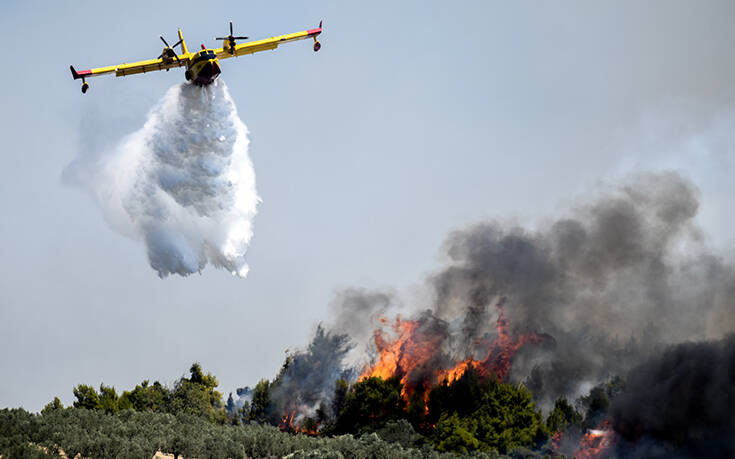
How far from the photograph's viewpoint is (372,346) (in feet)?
342

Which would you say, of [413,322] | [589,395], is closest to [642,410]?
[589,395]

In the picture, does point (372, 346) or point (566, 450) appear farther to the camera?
point (372, 346)

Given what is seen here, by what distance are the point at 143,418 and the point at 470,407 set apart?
3214 cm

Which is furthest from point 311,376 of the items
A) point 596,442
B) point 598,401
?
point 596,442

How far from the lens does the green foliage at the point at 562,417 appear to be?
84.5 meters

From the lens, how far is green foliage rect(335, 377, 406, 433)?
9200 cm

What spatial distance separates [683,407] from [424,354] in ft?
110

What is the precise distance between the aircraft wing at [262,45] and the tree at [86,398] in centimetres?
4857

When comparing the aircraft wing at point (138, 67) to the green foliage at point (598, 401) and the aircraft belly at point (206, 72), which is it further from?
the green foliage at point (598, 401)

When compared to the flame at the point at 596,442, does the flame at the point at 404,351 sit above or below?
above

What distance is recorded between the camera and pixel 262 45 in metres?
68.6

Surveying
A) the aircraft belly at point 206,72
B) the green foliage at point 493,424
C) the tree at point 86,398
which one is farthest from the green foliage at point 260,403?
the aircraft belly at point 206,72

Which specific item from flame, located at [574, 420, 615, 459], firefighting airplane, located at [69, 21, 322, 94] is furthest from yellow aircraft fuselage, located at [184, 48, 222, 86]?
flame, located at [574, 420, 615, 459]

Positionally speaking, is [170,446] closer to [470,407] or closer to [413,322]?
[470,407]
